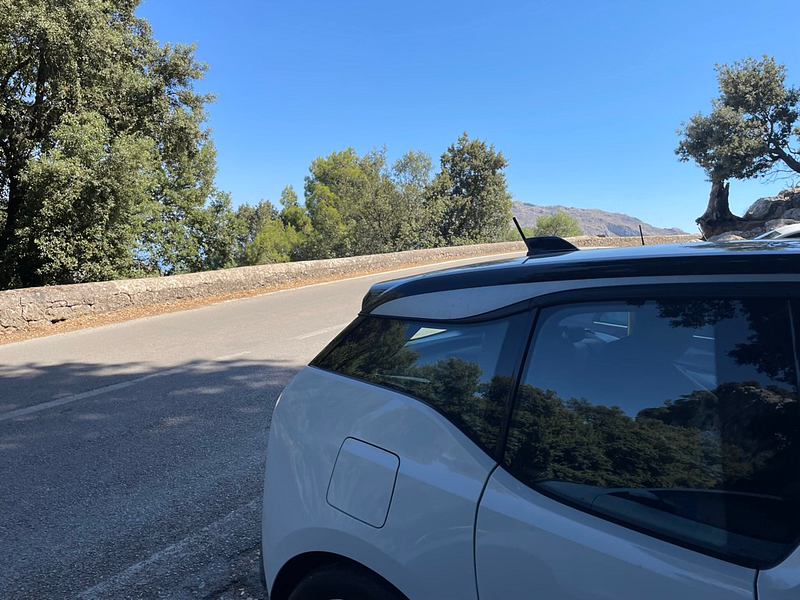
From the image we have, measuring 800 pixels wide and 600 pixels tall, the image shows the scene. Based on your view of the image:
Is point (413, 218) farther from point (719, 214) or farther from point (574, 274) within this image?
point (574, 274)

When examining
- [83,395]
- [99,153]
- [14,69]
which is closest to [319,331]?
[83,395]

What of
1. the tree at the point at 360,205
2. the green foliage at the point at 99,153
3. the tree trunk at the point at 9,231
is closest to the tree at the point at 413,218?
the tree at the point at 360,205

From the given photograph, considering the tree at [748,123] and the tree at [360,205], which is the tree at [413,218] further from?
the tree at [748,123]

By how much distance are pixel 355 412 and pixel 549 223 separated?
13747 centimetres

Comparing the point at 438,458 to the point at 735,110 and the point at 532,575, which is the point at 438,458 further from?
the point at 735,110

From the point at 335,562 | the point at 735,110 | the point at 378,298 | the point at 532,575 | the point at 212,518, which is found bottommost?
the point at 212,518

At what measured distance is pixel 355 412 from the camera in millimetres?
1698

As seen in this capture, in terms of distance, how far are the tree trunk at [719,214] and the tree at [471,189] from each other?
15.5 metres

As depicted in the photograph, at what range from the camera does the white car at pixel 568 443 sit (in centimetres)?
106

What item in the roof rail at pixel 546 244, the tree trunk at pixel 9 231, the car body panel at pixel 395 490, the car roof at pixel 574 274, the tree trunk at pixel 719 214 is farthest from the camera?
the tree trunk at pixel 719 214

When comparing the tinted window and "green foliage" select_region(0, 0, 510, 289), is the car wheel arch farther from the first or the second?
"green foliage" select_region(0, 0, 510, 289)

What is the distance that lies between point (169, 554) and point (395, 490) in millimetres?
2140

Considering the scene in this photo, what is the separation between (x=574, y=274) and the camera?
54.9 inches

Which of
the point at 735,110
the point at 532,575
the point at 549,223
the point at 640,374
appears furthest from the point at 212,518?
the point at 549,223
